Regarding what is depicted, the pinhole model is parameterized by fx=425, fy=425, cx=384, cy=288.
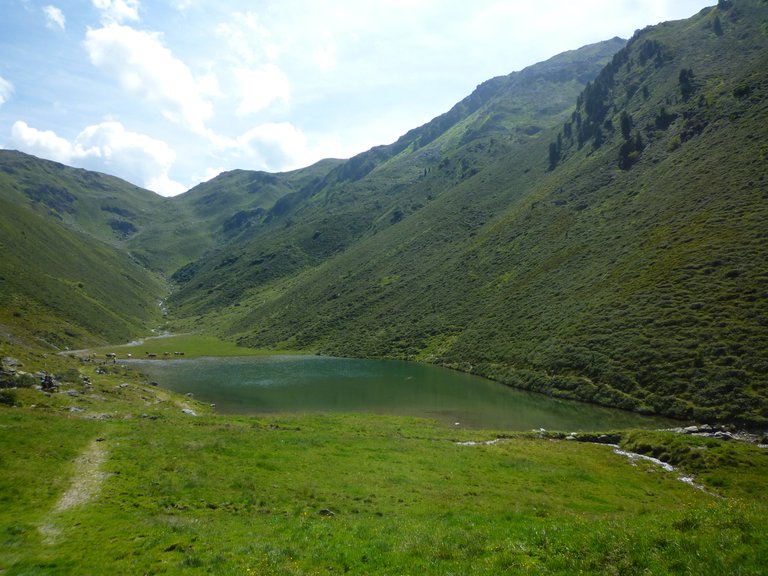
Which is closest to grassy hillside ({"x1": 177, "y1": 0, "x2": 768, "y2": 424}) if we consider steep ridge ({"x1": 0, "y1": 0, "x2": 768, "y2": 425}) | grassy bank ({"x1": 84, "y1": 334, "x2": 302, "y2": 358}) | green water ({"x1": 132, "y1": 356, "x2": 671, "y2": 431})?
steep ridge ({"x1": 0, "y1": 0, "x2": 768, "y2": 425})

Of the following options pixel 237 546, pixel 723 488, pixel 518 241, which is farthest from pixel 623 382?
pixel 518 241

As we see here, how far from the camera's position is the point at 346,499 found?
22.8 meters

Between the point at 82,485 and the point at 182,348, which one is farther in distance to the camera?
the point at 182,348

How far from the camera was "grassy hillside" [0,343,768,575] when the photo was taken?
12.4m

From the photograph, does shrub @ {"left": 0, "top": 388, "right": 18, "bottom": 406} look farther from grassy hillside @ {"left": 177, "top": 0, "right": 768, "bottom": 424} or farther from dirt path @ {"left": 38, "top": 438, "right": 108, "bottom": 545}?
grassy hillside @ {"left": 177, "top": 0, "right": 768, "bottom": 424}

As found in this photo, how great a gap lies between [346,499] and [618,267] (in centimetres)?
8439

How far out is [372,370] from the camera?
97312mm

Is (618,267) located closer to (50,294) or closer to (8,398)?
(8,398)

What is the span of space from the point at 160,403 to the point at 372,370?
52509 mm

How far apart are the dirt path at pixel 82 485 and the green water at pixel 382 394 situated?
30513 mm

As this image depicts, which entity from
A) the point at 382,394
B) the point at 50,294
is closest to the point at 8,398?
the point at 382,394

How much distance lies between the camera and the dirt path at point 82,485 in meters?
16.5

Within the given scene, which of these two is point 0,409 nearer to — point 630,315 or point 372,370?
point 372,370

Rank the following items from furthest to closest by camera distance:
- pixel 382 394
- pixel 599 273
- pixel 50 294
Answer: pixel 50 294, pixel 599 273, pixel 382 394
